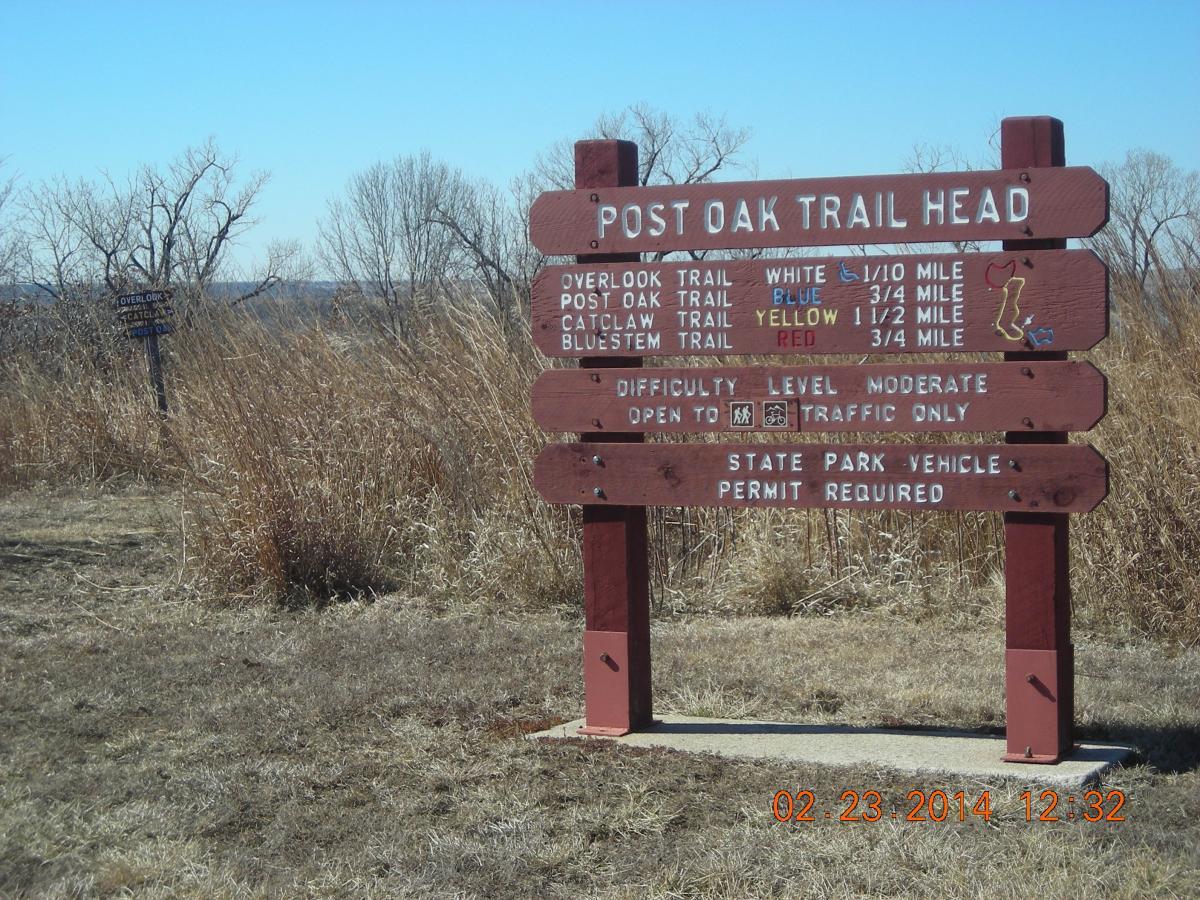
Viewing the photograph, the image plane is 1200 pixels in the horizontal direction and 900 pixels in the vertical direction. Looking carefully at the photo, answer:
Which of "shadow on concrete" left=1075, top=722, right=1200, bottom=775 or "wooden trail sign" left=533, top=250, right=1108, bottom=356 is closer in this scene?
"wooden trail sign" left=533, top=250, right=1108, bottom=356

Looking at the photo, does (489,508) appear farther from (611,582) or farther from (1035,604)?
(1035,604)

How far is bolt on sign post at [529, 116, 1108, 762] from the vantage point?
444 cm

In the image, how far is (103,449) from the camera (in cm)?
1413

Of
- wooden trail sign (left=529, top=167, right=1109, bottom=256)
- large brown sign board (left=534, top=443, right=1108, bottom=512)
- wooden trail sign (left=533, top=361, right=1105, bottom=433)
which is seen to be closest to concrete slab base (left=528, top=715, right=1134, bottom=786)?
large brown sign board (left=534, top=443, right=1108, bottom=512)

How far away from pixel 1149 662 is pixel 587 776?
3117 mm

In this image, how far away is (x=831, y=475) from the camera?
15.4 ft

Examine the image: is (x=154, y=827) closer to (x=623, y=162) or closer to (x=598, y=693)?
(x=598, y=693)

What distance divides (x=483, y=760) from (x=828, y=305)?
2.06m

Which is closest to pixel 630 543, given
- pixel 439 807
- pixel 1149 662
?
pixel 439 807

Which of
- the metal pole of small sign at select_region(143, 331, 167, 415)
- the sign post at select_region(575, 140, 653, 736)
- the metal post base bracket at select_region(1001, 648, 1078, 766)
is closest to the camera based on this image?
the metal post base bracket at select_region(1001, 648, 1078, 766)

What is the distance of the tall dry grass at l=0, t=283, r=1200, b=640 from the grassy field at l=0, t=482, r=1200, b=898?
0.78ft

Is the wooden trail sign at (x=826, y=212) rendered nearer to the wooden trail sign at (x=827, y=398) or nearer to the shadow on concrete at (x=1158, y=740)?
the wooden trail sign at (x=827, y=398)
